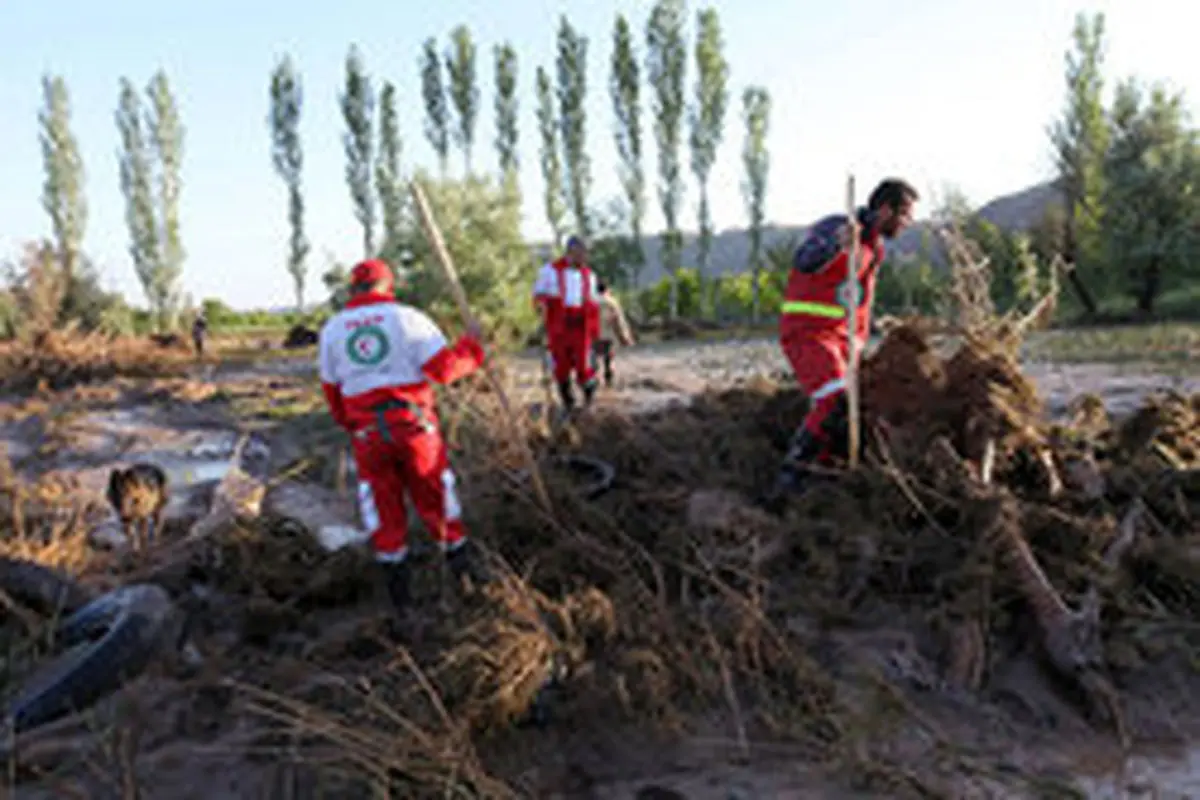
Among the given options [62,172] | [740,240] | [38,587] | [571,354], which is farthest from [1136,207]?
[740,240]

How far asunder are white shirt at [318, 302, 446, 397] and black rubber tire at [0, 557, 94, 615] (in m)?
1.84

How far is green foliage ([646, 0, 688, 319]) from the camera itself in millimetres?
37562

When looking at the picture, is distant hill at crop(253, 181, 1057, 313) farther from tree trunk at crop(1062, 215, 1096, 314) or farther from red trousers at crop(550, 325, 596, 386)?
red trousers at crop(550, 325, 596, 386)

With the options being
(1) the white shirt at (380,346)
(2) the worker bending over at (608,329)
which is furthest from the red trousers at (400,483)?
(2) the worker bending over at (608,329)

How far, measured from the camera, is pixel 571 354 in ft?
28.0

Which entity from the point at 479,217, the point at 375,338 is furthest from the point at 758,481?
the point at 479,217

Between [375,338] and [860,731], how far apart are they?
2724 mm

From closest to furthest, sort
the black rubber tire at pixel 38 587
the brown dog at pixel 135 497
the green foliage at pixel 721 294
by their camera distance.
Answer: the black rubber tire at pixel 38 587, the brown dog at pixel 135 497, the green foliage at pixel 721 294

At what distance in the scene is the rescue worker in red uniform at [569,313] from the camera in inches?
328

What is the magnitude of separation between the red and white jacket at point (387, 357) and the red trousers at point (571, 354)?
13.9ft

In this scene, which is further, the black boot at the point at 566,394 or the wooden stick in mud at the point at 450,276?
the black boot at the point at 566,394

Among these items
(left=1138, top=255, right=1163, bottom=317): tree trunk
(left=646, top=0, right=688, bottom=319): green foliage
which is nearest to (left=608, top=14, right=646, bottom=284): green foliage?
(left=646, top=0, right=688, bottom=319): green foliage

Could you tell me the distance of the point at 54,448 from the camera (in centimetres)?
960

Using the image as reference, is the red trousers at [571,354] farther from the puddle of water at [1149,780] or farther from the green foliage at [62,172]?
the green foliage at [62,172]
